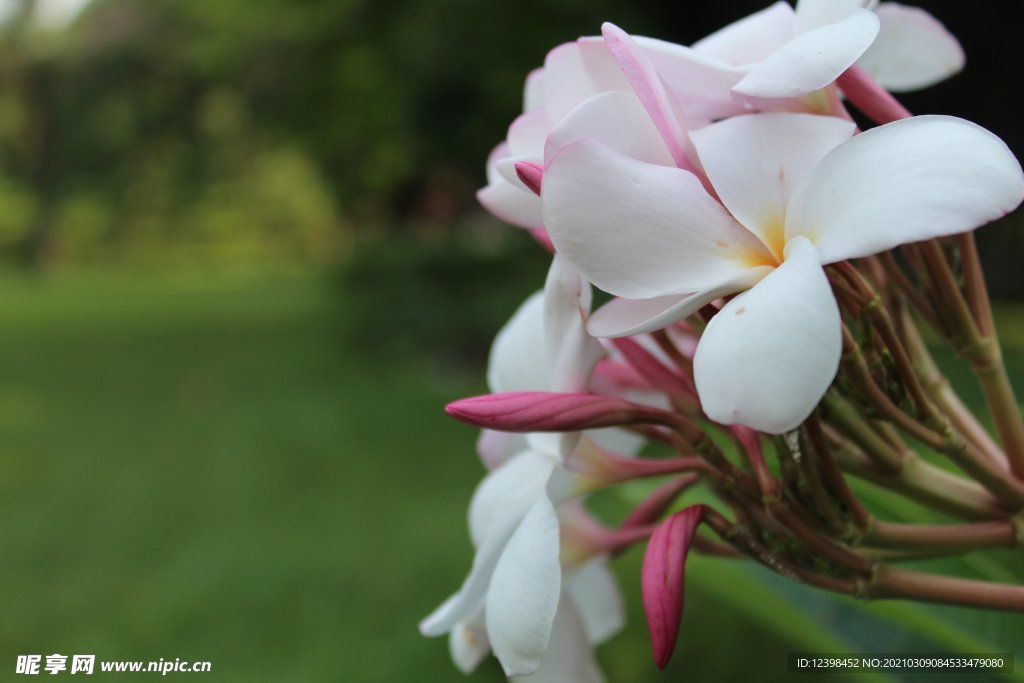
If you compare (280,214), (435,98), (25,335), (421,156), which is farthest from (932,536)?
(280,214)

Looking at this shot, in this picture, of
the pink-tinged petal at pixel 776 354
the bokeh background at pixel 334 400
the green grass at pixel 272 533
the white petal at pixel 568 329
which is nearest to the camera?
the pink-tinged petal at pixel 776 354

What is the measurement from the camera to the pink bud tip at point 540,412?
0.44m

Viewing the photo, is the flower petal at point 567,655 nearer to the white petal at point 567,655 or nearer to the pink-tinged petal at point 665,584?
the white petal at point 567,655

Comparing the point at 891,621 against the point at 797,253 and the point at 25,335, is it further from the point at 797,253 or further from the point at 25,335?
the point at 25,335

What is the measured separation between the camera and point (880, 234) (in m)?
0.36

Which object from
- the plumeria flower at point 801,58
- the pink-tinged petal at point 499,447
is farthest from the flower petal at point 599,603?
the plumeria flower at point 801,58

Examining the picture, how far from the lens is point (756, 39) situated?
54 centimetres

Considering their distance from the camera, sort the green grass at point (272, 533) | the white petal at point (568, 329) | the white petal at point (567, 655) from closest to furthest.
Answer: the white petal at point (568, 329)
the white petal at point (567, 655)
the green grass at point (272, 533)

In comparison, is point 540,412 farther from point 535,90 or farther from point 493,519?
point 535,90

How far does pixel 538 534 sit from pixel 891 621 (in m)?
0.41

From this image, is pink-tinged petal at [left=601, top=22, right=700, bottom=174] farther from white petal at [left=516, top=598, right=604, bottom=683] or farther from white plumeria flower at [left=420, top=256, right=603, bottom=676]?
white petal at [left=516, top=598, right=604, bottom=683]

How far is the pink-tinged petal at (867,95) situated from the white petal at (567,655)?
1.03 feet

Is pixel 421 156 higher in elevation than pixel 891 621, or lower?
lower

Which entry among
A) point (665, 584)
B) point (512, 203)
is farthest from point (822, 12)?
point (665, 584)
